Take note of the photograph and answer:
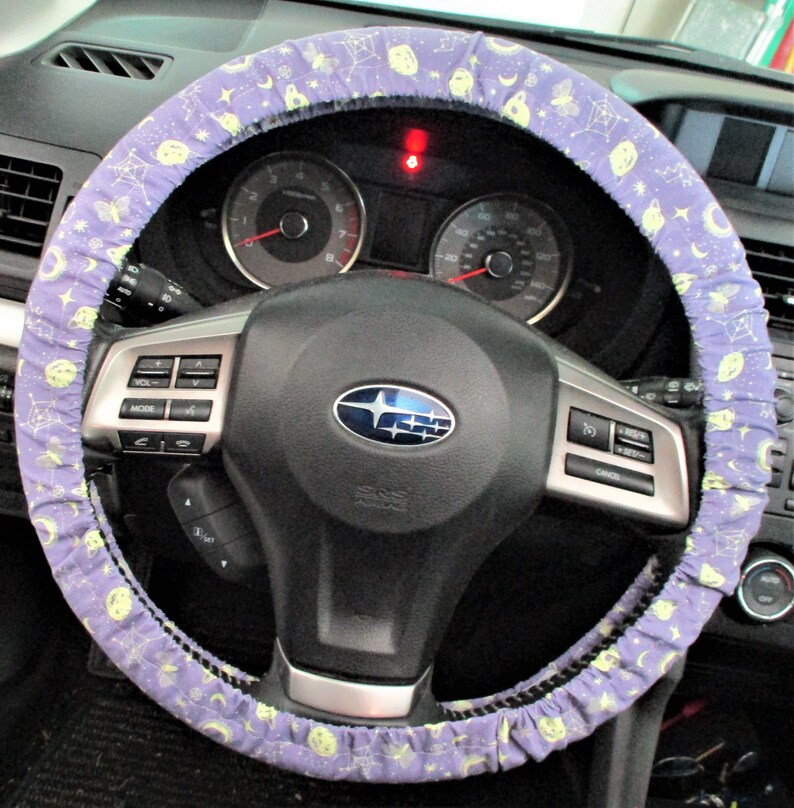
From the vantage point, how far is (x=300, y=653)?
0.71 m

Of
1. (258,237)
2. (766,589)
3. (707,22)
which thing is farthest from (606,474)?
(707,22)

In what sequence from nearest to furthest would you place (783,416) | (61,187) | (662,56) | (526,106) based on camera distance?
(526,106) → (783,416) → (61,187) → (662,56)

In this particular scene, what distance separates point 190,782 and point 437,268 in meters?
0.77

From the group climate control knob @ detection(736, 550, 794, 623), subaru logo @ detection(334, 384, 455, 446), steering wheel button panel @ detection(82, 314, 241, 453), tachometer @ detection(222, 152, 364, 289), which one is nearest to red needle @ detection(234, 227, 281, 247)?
tachometer @ detection(222, 152, 364, 289)

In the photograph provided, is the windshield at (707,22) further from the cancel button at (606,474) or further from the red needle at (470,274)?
the cancel button at (606,474)

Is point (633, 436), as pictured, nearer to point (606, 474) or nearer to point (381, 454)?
point (606, 474)

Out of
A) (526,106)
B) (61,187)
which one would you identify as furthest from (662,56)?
(61,187)

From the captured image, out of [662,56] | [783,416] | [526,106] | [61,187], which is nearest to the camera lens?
[526,106]

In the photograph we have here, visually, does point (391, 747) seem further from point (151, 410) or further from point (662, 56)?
point (662, 56)

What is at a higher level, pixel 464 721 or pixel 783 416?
pixel 783 416

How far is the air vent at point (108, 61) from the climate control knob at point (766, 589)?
89 centimetres

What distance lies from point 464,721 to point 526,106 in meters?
0.51

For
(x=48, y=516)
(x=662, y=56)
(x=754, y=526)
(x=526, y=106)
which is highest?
(x=662, y=56)

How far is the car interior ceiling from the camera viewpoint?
0.93 metres
